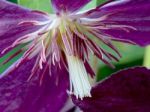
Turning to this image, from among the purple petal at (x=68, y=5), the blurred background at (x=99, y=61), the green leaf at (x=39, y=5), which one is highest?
the purple petal at (x=68, y=5)

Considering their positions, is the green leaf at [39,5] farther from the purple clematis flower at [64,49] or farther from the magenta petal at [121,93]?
the magenta petal at [121,93]

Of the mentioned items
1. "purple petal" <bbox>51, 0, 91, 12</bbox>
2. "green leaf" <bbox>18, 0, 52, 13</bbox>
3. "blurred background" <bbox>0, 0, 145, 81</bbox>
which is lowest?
"blurred background" <bbox>0, 0, 145, 81</bbox>

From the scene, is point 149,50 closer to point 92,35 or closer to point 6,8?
point 92,35

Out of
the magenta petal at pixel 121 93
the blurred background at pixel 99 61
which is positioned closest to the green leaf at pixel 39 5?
the blurred background at pixel 99 61

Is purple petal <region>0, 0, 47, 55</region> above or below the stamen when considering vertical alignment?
above

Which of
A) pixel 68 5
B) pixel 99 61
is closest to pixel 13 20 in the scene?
pixel 68 5

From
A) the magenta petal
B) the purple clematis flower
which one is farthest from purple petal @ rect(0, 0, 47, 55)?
the magenta petal

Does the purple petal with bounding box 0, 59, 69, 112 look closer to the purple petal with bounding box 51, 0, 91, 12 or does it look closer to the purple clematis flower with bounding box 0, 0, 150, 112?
the purple clematis flower with bounding box 0, 0, 150, 112

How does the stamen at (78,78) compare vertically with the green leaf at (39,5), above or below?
below

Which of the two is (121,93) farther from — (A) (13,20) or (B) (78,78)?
(A) (13,20)
